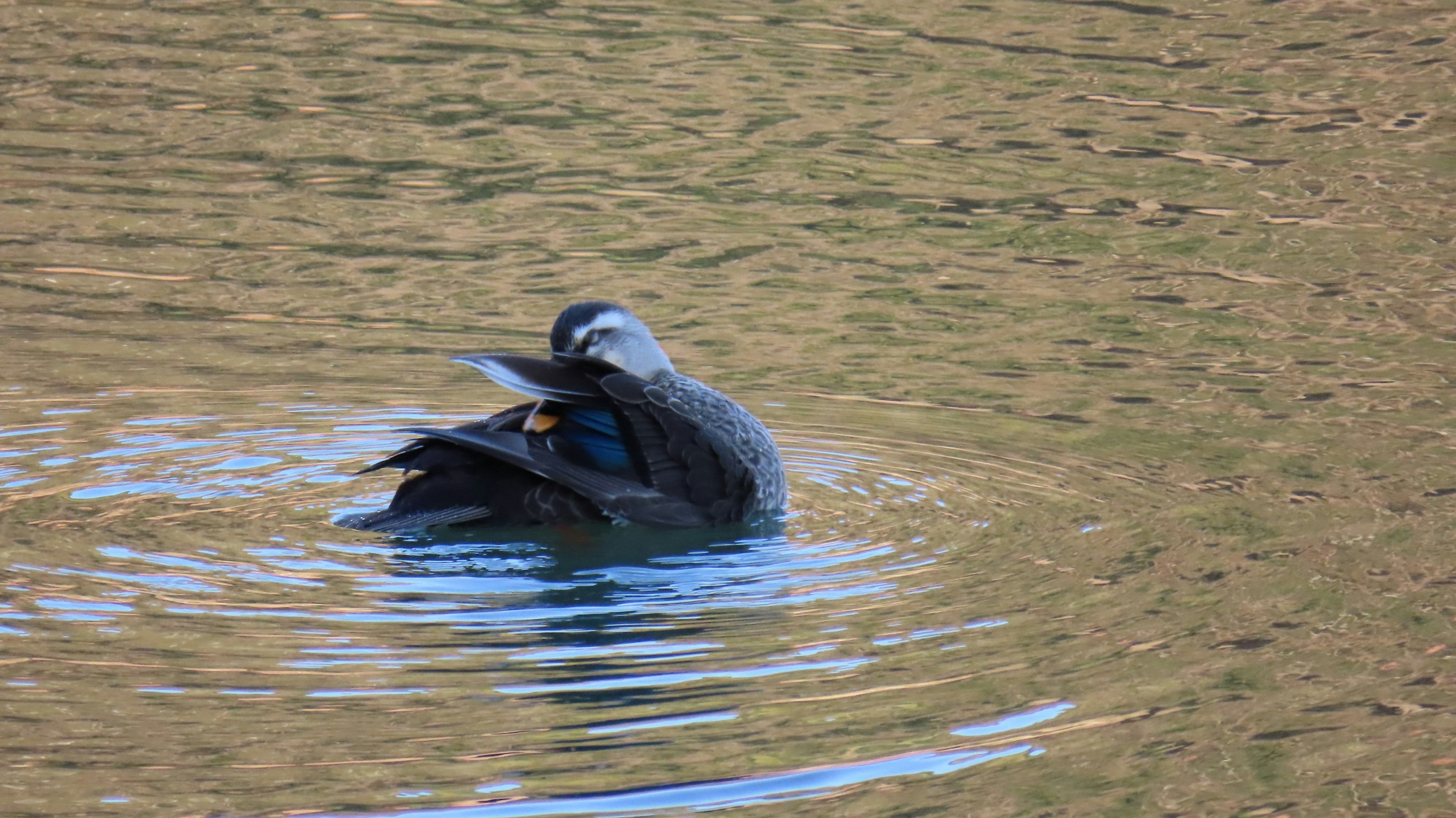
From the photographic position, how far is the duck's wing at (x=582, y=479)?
22.8ft

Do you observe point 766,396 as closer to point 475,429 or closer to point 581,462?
point 581,462

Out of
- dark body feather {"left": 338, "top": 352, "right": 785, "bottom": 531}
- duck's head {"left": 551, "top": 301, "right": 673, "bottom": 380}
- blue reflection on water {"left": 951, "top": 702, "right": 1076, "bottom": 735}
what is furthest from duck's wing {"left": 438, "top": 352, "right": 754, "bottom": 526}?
blue reflection on water {"left": 951, "top": 702, "right": 1076, "bottom": 735}

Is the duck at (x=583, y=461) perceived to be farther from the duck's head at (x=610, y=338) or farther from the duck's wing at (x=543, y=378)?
the duck's head at (x=610, y=338)

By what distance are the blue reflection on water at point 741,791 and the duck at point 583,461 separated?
7.37 feet

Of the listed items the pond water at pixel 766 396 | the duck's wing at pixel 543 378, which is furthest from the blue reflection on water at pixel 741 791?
the duck's wing at pixel 543 378

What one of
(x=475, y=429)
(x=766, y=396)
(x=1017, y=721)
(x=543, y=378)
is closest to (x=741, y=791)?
(x=1017, y=721)

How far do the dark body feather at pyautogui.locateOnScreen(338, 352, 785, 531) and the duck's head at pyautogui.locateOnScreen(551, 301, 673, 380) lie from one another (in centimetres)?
38

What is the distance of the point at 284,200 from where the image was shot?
12.4 metres

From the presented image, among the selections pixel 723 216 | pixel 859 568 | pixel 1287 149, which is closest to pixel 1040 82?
pixel 1287 149

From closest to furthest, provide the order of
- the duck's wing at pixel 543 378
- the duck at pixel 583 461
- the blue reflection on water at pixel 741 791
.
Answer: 1. the blue reflection on water at pixel 741 791
2. the duck's wing at pixel 543 378
3. the duck at pixel 583 461

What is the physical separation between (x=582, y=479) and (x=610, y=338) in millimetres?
917

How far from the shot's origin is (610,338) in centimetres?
796

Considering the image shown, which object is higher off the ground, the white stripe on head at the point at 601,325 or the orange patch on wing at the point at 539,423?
the white stripe on head at the point at 601,325

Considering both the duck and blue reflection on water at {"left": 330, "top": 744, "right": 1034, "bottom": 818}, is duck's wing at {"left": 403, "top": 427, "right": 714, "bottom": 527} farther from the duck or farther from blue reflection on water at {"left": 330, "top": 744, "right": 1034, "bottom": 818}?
blue reflection on water at {"left": 330, "top": 744, "right": 1034, "bottom": 818}
